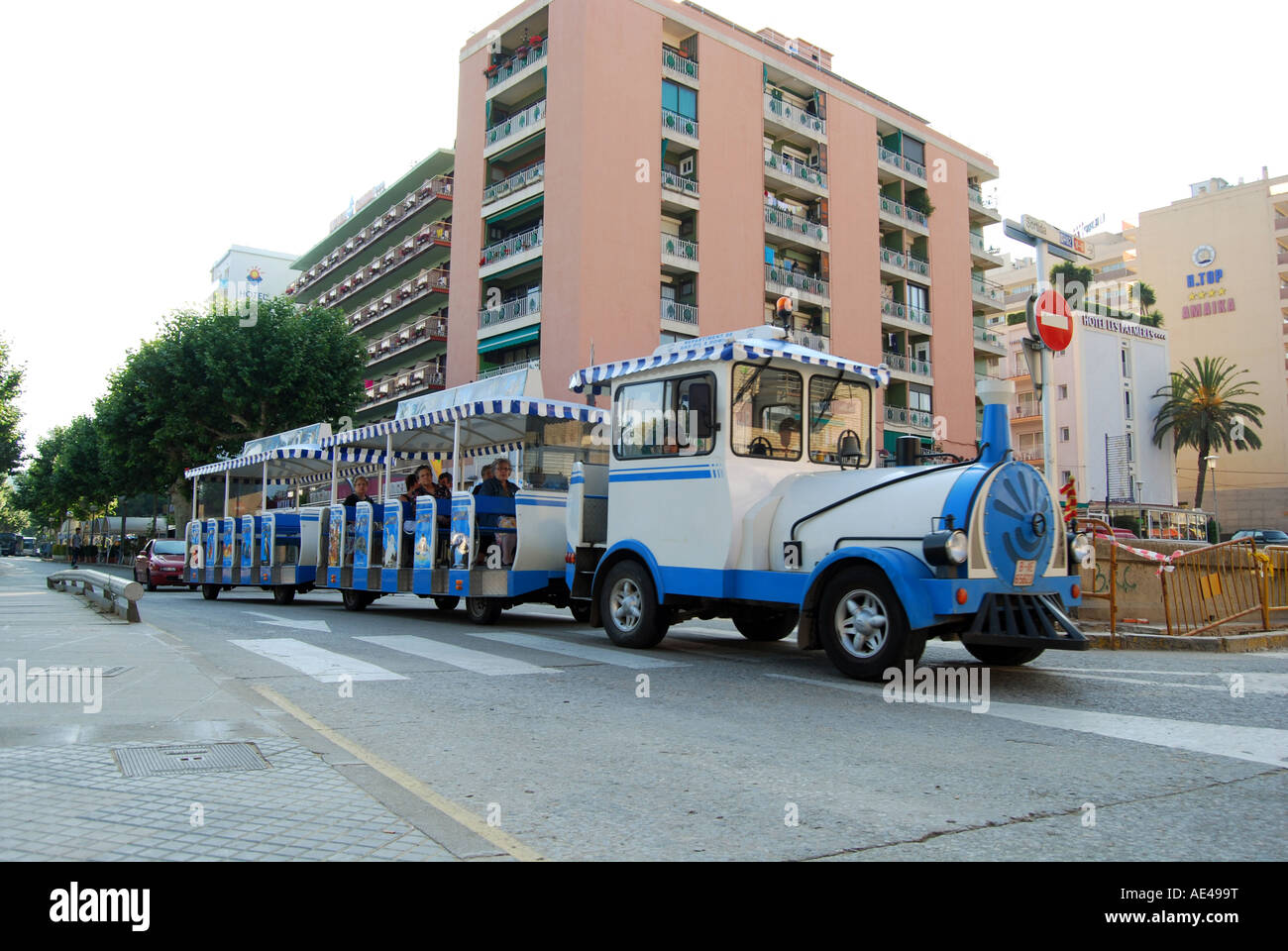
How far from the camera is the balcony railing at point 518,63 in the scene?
3559 cm

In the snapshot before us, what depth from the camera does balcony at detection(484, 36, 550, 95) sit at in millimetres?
35625

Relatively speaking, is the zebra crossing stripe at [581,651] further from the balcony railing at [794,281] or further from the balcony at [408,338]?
the balcony at [408,338]

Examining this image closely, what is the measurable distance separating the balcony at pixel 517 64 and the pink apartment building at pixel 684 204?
0.46ft

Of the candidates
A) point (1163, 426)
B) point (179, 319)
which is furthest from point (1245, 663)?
point (1163, 426)

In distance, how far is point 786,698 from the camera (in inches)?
261

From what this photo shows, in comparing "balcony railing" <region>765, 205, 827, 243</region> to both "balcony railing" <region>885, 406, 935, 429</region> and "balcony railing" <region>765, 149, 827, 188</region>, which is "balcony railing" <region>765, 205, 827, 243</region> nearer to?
"balcony railing" <region>765, 149, 827, 188</region>

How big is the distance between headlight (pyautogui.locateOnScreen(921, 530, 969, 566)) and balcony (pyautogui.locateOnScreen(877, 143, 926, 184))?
40943mm

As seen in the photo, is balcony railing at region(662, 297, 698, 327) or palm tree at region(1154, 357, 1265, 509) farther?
palm tree at region(1154, 357, 1265, 509)

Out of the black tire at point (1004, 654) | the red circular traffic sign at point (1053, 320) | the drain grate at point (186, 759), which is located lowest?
the drain grate at point (186, 759)

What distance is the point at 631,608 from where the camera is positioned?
9.44 meters

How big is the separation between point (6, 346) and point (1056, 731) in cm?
3628

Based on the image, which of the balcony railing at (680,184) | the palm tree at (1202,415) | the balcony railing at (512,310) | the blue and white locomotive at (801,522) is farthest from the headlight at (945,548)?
the palm tree at (1202,415)

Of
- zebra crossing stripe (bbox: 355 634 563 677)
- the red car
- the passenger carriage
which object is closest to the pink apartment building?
the red car

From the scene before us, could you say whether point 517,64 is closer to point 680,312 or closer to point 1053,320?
point 680,312
